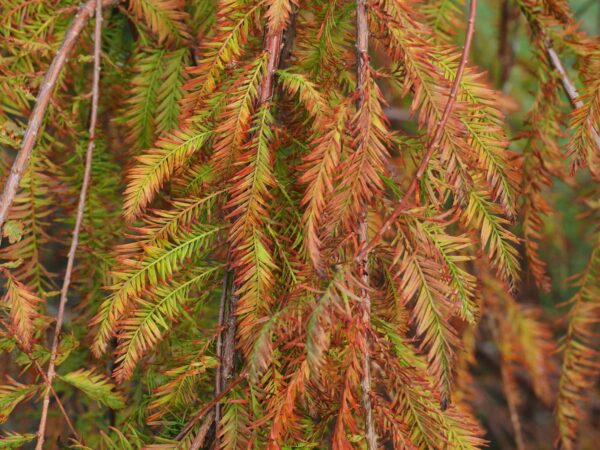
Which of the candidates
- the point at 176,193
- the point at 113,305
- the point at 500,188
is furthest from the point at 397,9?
the point at 113,305

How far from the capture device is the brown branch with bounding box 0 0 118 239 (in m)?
0.73

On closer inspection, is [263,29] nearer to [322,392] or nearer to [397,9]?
[397,9]

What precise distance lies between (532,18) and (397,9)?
40 cm

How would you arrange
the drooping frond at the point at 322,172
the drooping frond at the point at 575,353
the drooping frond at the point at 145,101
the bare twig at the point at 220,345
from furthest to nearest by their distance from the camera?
the drooping frond at the point at 575,353 → the drooping frond at the point at 145,101 → the bare twig at the point at 220,345 → the drooping frond at the point at 322,172

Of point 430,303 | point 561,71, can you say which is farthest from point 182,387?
point 561,71

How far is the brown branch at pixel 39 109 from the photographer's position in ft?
2.40

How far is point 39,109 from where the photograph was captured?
2.50 feet

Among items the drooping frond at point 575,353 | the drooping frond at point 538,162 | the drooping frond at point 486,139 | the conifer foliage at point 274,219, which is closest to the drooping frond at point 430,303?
the conifer foliage at point 274,219

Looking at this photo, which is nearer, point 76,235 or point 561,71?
point 76,235

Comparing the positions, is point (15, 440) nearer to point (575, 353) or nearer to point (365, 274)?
point (365, 274)

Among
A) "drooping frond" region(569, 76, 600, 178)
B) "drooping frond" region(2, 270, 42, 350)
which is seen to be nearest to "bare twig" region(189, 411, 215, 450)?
"drooping frond" region(2, 270, 42, 350)

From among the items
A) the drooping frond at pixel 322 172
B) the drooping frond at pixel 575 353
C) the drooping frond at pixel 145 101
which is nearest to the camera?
the drooping frond at pixel 322 172

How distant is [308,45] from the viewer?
0.79 m

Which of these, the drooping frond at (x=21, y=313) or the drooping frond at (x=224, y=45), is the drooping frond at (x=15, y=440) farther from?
the drooping frond at (x=224, y=45)
